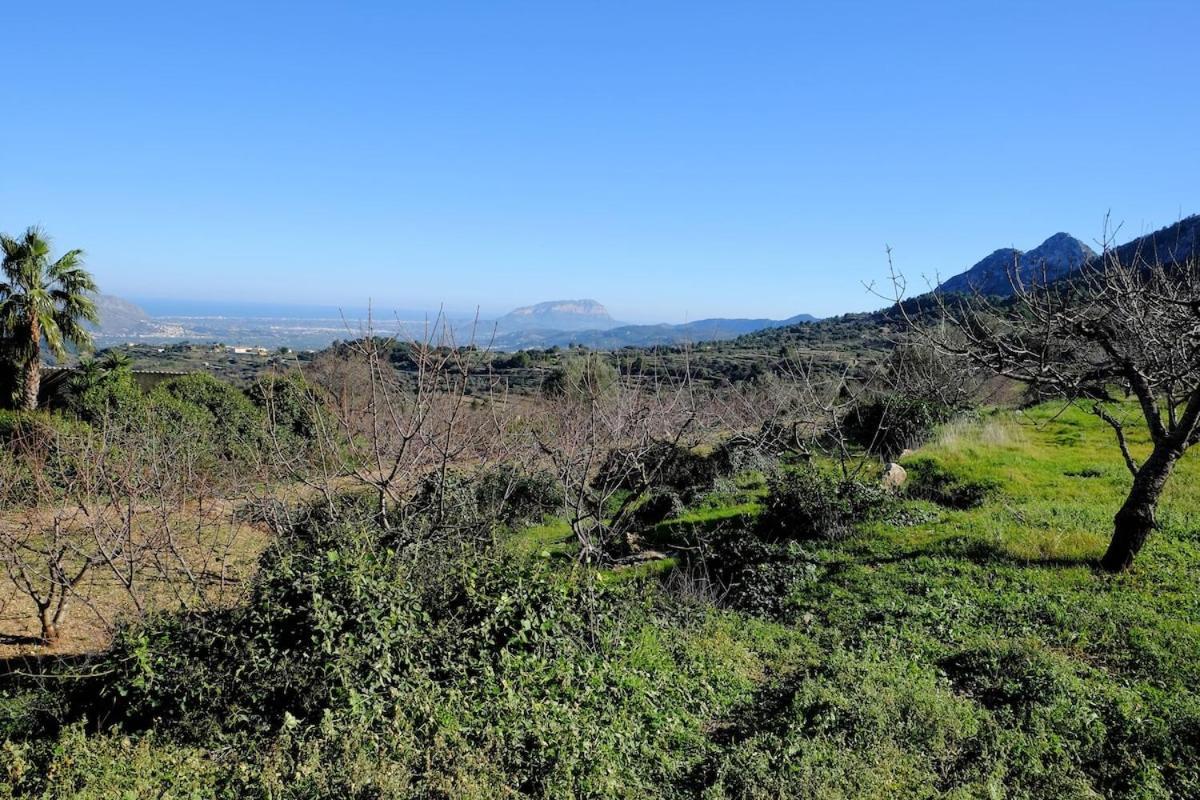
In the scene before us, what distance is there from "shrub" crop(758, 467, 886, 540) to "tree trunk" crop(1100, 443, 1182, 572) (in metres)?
3.49

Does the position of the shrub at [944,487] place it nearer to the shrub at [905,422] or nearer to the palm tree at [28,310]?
the shrub at [905,422]

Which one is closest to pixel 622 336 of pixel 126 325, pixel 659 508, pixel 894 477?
pixel 659 508

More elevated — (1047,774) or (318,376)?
(318,376)

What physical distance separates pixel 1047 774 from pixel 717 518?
323 inches

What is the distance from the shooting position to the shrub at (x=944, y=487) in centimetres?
1098

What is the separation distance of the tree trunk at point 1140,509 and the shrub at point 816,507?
3.49 metres

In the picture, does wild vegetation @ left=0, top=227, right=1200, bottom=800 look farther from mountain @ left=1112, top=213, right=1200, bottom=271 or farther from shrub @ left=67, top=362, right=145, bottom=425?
shrub @ left=67, top=362, right=145, bottom=425

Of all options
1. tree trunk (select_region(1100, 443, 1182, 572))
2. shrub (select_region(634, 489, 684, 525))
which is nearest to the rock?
shrub (select_region(634, 489, 684, 525))

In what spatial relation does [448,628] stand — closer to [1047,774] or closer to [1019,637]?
[1047,774]

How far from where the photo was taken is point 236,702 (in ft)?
15.9

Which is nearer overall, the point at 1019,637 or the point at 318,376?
the point at 1019,637

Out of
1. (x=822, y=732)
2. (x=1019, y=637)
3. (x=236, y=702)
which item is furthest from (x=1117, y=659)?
(x=236, y=702)

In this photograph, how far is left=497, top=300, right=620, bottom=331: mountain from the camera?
342 ft

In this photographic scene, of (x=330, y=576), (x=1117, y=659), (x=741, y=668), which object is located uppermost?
(x=330, y=576)
